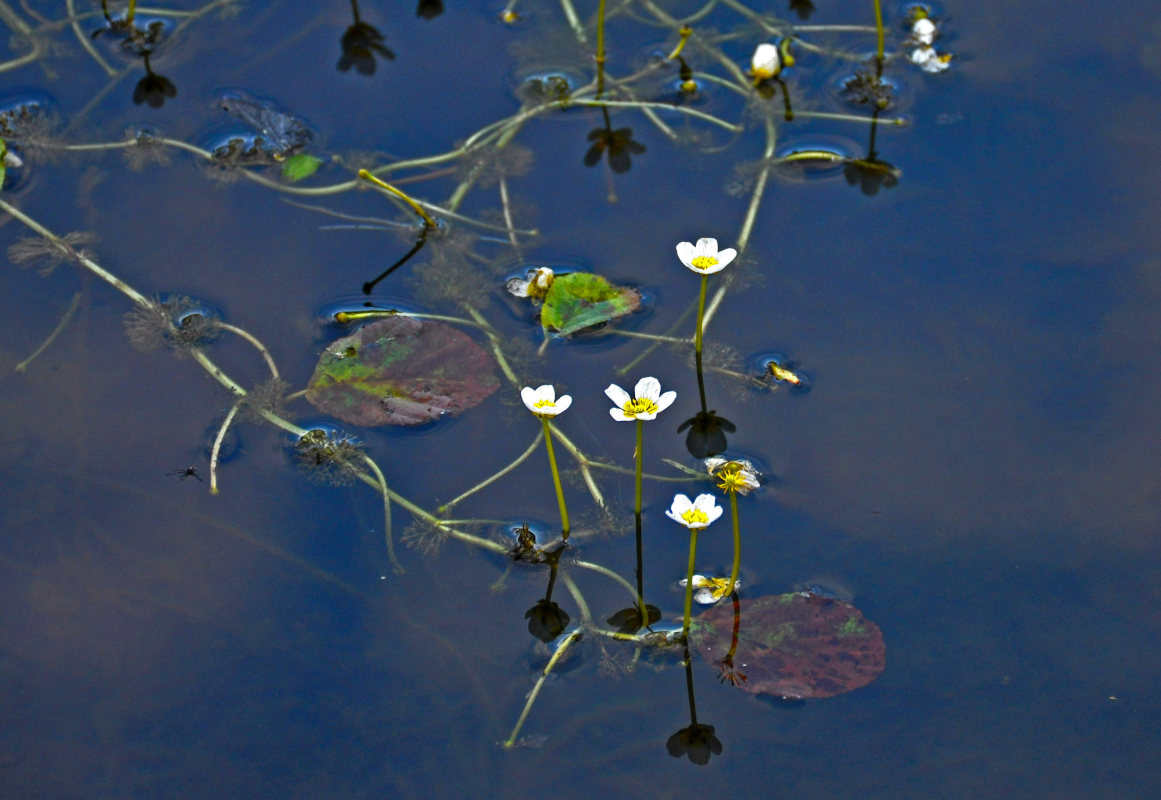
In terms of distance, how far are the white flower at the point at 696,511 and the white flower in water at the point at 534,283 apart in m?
0.72

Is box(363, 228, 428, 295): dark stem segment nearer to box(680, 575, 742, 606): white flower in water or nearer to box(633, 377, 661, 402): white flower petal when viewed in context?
box(633, 377, 661, 402): white flower petal

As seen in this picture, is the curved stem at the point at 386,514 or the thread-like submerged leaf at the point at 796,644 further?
the curved stem at the point at 386,514

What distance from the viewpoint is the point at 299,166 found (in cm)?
279

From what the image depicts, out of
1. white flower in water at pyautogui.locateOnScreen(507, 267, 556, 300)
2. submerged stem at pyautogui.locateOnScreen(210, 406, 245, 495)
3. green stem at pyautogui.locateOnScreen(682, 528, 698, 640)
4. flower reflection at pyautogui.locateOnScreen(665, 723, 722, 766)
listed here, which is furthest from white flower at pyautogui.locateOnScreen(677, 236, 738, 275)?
submerged stem at pyautogui.locateOnScreen(210, 406, 245, 495)

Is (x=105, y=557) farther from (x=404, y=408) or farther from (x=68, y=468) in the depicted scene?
(x=404, y=408)

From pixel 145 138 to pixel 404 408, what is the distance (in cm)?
123

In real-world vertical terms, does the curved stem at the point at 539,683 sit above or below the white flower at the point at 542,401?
below

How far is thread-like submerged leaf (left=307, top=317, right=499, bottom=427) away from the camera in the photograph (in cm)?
237

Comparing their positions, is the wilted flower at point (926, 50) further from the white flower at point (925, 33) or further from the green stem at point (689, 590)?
the green stem at point (689, 590)

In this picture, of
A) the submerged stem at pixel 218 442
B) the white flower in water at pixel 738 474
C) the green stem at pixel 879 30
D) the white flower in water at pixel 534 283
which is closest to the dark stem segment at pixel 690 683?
the white flower in water at pixel 738 474

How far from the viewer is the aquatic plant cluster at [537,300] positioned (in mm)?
2080

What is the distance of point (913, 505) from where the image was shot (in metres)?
2.21

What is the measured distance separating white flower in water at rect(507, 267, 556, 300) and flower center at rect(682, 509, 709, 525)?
767 millimetres

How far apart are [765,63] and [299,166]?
1379 millimetres
